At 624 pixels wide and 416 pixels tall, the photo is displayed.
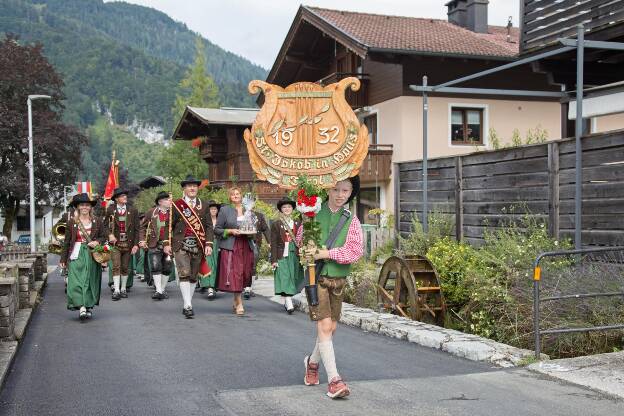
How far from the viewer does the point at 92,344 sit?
8.86 meters

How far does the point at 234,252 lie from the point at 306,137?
522cm

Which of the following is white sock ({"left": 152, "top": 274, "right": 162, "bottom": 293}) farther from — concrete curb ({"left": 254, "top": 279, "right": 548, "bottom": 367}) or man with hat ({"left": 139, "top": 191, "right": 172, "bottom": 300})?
concrete curb ({"left": 254, "top": 279, "right": 548, "bottom": 367})

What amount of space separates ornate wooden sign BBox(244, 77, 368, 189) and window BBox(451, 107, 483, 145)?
2042 centimetres

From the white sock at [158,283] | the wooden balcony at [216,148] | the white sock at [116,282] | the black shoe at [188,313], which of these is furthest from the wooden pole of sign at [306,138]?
the wooden balcony at [216,148]

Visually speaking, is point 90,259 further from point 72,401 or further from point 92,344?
point 72,401

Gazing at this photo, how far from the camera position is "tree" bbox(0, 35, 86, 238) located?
156 feet

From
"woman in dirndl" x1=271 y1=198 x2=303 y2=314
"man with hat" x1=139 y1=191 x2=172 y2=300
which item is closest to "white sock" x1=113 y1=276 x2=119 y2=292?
"man with hat" x1=139 y1=191 x2=172 y2=300

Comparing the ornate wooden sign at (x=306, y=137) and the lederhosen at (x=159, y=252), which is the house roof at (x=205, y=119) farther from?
the ornate wooden sign at (x=306, y=137)

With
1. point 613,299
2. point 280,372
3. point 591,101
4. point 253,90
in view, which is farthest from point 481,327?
point 591,101

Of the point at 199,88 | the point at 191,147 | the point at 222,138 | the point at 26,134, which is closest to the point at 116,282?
the point at 222,138

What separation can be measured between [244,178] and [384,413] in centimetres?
3514

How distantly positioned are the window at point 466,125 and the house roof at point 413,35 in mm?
2352

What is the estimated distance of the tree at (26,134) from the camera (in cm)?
4753

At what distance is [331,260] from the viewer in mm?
6438
